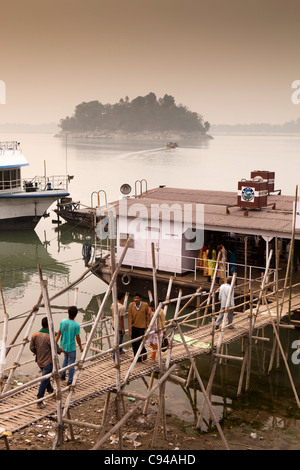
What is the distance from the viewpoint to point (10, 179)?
1563 inches

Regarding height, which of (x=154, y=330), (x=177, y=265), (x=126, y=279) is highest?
(x=154, y=330)

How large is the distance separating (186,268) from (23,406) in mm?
12328

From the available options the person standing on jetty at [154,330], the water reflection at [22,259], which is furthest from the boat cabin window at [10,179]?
the person standing on jetty at [154,330]

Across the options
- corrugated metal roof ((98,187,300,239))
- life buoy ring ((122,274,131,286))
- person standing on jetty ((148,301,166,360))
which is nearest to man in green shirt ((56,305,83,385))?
person standing on jetty ((148,301,166,360))

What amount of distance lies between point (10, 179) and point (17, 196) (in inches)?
63.6

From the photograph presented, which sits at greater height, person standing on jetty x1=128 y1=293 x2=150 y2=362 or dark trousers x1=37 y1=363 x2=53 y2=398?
person standing on jetty x1=128 y1=293 x2=150 y2=362

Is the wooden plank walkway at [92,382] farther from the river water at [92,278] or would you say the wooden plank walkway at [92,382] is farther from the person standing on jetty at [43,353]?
the river water at [92,278]

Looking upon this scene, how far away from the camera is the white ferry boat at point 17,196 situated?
128 ft

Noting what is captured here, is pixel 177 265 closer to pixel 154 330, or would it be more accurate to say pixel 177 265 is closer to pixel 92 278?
pixel 92 278

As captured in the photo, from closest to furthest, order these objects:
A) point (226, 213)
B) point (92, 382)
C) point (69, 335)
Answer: point (69, 335) → point (92, 382) → point (226, 213)

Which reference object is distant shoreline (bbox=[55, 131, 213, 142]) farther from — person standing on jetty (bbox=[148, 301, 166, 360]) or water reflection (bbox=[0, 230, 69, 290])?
person standing on jetty (bbox=[148, 301, 166, 360])

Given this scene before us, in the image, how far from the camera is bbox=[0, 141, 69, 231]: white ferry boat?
39.1 metres

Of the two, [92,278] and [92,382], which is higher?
[92,382]

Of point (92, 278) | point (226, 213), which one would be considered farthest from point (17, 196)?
point (226, 213)
